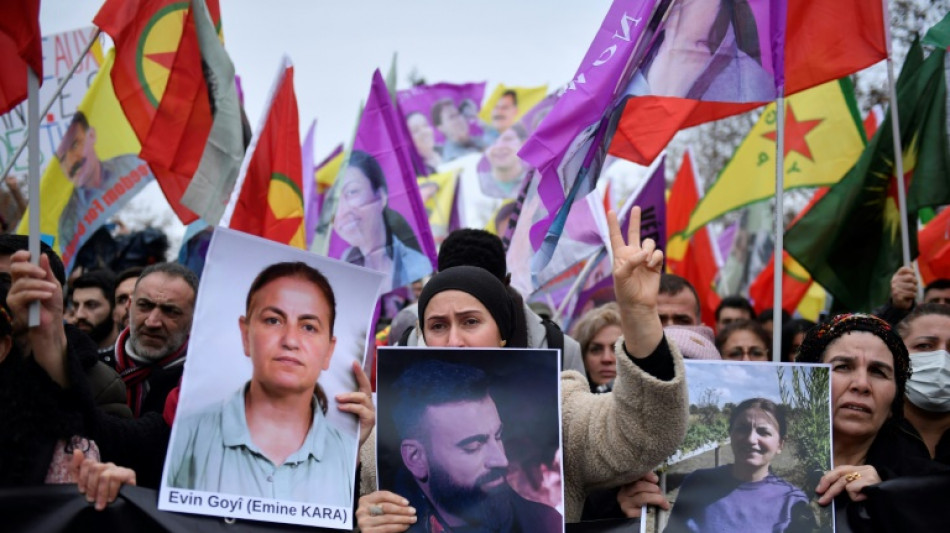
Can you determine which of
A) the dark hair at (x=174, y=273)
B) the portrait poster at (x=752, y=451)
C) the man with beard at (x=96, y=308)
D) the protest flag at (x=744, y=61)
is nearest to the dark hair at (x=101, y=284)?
the man with beard at (x=96, y=308)

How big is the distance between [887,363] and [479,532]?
56.0 inches

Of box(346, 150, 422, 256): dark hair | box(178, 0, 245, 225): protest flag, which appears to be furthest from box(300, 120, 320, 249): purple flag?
box(178, 0, 245, 225): protest flag

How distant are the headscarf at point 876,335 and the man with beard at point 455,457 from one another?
3.76 ft

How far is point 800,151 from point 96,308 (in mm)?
5544

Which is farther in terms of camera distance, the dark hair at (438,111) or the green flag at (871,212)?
the dark hair at (438,111)

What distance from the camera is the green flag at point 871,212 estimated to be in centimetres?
599

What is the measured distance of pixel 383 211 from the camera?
724cm

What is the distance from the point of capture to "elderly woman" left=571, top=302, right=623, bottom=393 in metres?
5.54

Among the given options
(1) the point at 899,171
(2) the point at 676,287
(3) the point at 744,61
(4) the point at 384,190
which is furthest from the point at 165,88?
(1) the point at 899,171

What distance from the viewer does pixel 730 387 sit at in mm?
3082

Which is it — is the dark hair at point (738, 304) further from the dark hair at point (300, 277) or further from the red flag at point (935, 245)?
the dark hair at point (300, 277)

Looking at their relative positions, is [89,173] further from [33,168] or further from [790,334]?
[790,334]

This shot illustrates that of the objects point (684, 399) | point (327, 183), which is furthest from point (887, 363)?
point (327, 183)

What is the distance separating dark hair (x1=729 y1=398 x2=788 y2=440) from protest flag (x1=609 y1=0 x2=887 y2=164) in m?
1.73
